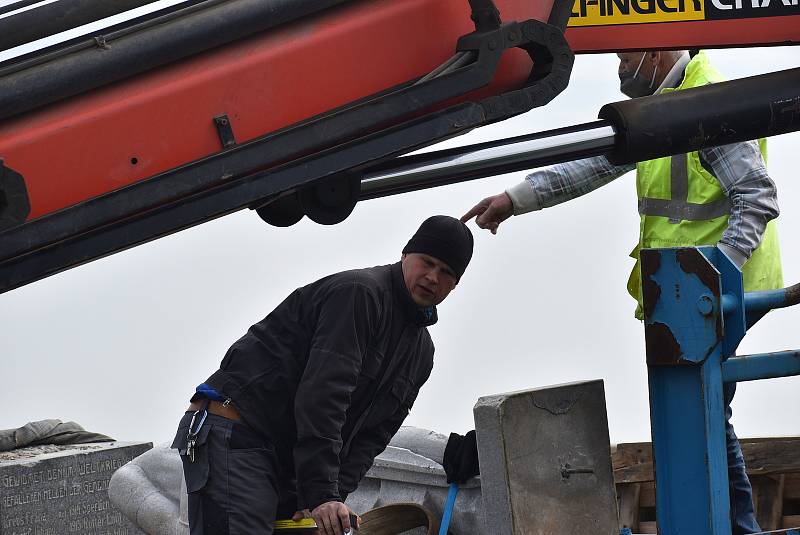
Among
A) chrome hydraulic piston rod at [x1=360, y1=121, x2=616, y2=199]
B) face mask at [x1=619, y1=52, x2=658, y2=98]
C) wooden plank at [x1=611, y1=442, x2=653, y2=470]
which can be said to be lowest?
wooden plank at [x1=611, y1=442, x2=653, y2=470]

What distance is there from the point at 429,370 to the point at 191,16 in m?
2.05

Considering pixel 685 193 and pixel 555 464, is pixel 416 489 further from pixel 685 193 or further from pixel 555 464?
pixel 685 193

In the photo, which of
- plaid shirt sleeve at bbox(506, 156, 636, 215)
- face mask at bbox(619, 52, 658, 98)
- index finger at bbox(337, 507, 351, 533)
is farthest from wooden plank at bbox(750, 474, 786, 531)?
index finger at bbox(337, 507, 351, 533)

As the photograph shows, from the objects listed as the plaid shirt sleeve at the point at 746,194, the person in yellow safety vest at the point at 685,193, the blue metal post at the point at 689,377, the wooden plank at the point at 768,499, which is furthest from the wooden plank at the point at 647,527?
the blue metal post at the point at 689,377

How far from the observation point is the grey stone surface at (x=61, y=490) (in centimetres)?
552

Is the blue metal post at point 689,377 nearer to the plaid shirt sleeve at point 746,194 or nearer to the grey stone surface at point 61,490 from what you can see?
the plaid shirt sleeve at point 746,194

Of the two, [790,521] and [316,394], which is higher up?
[316,394]

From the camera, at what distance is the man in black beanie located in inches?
141

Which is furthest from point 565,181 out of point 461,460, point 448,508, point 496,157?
point 496,157

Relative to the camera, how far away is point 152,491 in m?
5.07

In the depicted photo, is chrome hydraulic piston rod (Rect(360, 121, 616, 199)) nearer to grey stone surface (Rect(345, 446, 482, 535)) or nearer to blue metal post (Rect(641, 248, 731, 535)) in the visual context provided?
blue metal post (Rect(641, 248, 731, 535))

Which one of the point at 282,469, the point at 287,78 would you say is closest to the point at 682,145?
the point at 287,78

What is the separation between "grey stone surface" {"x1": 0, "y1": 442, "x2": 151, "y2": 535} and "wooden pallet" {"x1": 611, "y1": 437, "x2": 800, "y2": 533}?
7.67 ft

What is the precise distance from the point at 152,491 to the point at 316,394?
177 centimetres
